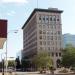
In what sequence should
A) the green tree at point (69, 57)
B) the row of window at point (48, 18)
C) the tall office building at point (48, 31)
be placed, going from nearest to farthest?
the green tree at point (69, 57), the tall office building at point (48, 31), the row of window at point (48, 18)

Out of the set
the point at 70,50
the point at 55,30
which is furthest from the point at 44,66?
the point at 55,30

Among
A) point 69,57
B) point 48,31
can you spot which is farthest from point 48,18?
point 69,57

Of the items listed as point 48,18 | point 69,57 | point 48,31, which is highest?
point 48,18

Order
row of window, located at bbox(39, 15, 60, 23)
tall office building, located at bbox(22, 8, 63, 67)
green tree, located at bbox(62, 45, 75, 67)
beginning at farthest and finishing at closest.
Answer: row of window, located at bbox(39, 15, 60, 23) < tall office building, located at bbox(22, 8, 63, 67) < green tree, located at bbox(62, 45, 75, 67)

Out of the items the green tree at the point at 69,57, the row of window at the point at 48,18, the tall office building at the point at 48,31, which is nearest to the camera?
the green tree at the point at 69,57

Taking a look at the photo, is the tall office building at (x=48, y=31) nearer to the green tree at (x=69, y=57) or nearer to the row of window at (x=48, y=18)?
the row of window at (x=48, y=18)

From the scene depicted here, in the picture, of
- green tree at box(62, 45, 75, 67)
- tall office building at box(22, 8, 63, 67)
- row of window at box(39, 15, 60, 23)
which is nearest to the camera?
green tree at box(62, 45, 75, 67)

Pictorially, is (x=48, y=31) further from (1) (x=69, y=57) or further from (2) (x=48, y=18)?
(1) (x=69, y=57)

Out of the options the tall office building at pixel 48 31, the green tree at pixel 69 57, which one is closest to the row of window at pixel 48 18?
the tall office building at pixel 48 31

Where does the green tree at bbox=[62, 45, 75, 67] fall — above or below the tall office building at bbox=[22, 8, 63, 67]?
below

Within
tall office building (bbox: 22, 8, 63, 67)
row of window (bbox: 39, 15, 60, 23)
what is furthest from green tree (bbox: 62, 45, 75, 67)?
row of window (bbox: 39, 15, 60, 23)

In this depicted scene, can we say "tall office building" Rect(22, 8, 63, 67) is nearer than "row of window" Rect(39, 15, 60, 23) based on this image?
Yes

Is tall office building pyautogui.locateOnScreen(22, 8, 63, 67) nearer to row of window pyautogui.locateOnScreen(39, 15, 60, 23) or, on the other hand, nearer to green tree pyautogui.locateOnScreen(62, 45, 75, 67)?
row of window pyautogui.locateOnScreen(39, 15, 60, 23)

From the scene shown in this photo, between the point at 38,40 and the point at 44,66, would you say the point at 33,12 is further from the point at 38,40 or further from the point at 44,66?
the point at 44,66
